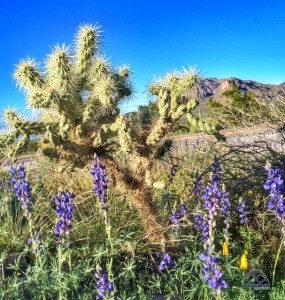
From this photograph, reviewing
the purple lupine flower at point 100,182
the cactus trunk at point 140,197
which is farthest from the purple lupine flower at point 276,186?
the cactus trunk at point 140,197

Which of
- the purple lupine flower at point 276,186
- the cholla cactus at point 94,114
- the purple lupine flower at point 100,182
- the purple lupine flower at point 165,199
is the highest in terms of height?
the cholla cactus at point 94,114

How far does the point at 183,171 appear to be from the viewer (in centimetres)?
699

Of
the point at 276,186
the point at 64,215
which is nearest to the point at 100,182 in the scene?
the point at 64,215

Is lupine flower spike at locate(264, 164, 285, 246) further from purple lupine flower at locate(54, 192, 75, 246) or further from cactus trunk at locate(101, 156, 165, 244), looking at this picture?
cactus trunk at locate(101, 156, 165, 244)

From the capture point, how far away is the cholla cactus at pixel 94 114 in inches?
176

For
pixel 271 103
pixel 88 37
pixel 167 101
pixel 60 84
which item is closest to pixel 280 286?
pixel 167 101

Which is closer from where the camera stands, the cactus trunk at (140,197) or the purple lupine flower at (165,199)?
the cactus trunk at (140,197)

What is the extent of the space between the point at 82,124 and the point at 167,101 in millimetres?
958

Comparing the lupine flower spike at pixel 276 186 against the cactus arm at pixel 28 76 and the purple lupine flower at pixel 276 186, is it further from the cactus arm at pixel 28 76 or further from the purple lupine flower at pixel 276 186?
the cactus arm at pixel 28 76

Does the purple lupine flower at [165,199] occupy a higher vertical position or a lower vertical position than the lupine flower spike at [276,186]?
higher

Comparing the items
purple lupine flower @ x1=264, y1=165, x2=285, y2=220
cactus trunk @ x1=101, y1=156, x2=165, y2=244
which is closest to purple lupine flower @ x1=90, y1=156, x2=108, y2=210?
purple lupine flower @ x1=264, y1=165, x2=285, y2=220

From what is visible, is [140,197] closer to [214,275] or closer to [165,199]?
[165,199]

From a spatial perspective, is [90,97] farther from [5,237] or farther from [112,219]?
[5,237]

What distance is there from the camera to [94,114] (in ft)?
16.1
